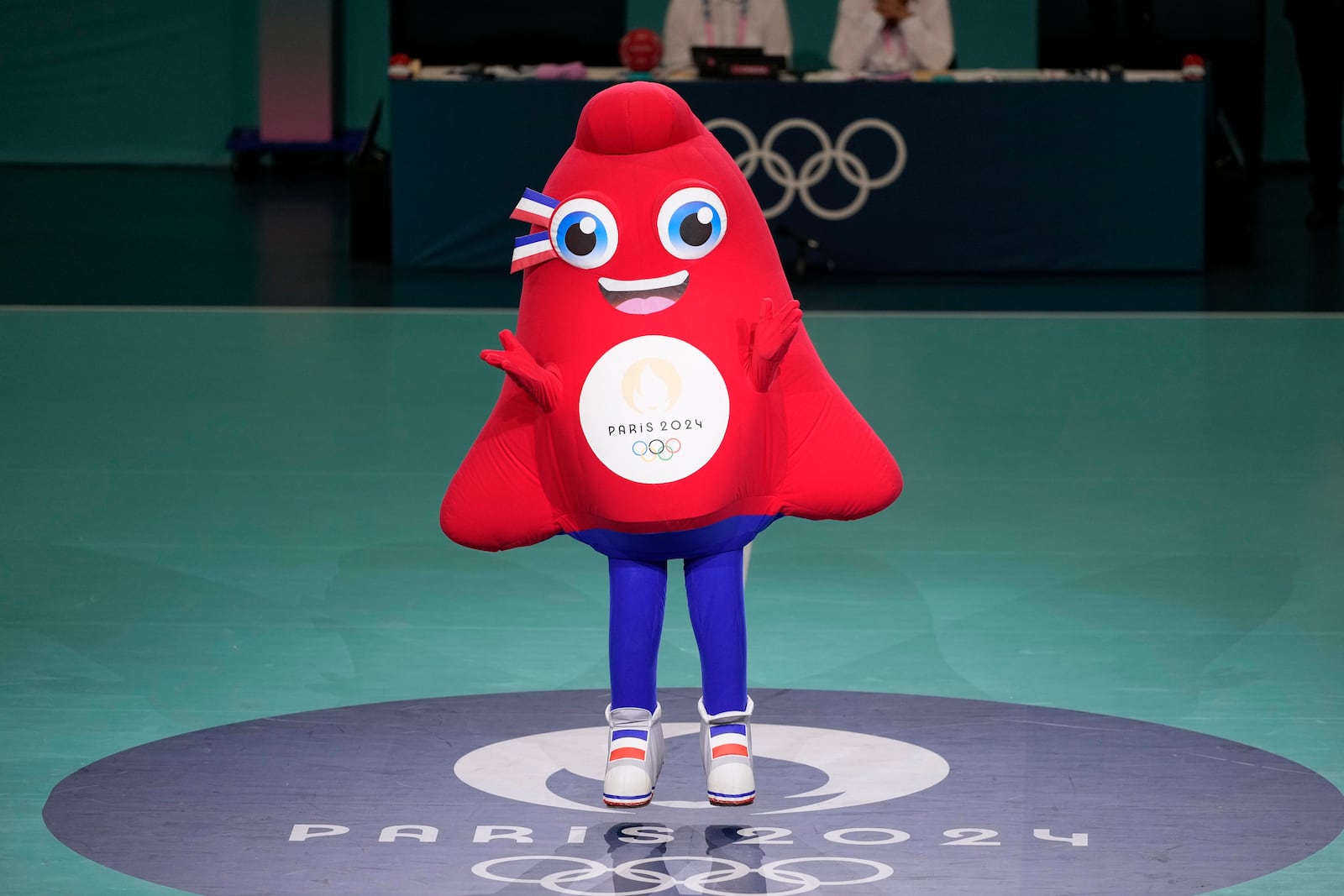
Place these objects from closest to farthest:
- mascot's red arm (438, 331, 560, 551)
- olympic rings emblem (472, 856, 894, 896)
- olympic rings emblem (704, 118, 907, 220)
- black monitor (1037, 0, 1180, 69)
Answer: olympic rings emblem (472, 856, 894, 896)
mascot's red arm (438, 331, 560, 551)
olympic rings emblem (704, 118, 907, 220)
black monitor (1037, 0, 1180, 69)

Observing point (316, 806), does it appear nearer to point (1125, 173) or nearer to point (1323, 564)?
point (1323, 564)

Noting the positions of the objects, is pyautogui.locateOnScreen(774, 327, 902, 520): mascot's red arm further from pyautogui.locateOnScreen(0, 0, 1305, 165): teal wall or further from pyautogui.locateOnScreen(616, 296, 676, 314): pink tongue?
pyautogui.locateOnScreen(0, 0, 1305, 165): teal wall

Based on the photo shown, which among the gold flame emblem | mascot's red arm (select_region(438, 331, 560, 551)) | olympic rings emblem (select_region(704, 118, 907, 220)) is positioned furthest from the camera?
olympic rings emblem (select_region(704, 118, 907, 220))

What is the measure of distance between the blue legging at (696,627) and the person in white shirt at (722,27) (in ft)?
29.6

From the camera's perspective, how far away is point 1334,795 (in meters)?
3.91

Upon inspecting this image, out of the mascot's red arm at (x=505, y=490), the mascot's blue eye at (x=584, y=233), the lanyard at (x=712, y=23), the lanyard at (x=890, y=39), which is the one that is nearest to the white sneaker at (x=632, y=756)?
the mascot's red arm at (x=505, y=490)

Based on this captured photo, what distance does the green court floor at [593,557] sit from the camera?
4641 mm

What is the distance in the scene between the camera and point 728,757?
150 inches

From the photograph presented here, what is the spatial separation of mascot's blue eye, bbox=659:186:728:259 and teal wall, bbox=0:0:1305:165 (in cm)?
1638

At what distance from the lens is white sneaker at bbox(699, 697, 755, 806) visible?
3783mm

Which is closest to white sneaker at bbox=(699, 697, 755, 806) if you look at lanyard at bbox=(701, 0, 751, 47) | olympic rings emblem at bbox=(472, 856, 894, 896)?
olympic rings emblem at bbox=(472, 856, 894, 896)

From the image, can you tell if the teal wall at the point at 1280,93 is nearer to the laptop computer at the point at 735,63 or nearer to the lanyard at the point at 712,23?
the lanyard at the point at 712,23

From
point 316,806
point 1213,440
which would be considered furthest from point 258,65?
point 316,806

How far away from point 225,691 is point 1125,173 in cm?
849
